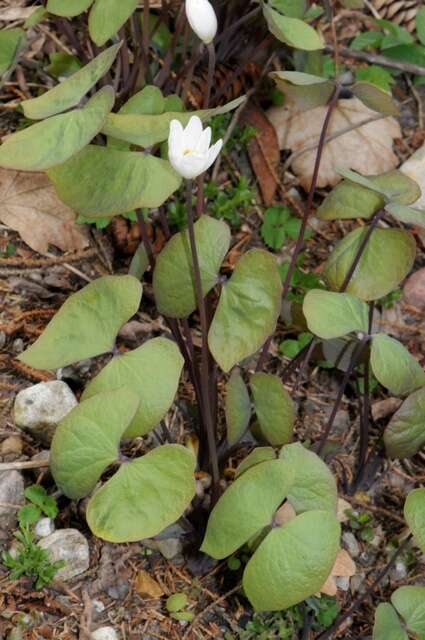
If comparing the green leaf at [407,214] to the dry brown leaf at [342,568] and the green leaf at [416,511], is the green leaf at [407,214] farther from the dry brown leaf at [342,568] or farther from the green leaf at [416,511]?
the dry brown leaf at [342,568]

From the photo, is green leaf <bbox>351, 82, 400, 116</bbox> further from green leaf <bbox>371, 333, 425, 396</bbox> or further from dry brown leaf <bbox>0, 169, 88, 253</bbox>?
dry brown leaf <bbox>0, 169, 88, 253</bbox>

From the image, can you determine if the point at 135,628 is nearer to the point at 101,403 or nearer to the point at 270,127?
the point at 101,403

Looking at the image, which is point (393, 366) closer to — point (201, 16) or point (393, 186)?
point (393, 186)

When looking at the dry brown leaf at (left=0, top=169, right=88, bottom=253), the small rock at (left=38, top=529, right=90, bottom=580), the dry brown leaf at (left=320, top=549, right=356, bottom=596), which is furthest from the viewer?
the dry brown leaf at (left=0, top=169, right=88, bottom=253)

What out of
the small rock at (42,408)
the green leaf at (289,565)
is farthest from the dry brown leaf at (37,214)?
the green leaf at (289,565)

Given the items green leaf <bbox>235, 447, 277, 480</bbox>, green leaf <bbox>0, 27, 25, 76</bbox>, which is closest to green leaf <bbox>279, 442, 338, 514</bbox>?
green leaf <bbox>235, 447, 277, 480</bbox>

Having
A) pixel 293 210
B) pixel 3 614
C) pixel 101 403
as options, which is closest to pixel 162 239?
pixel 293 210
